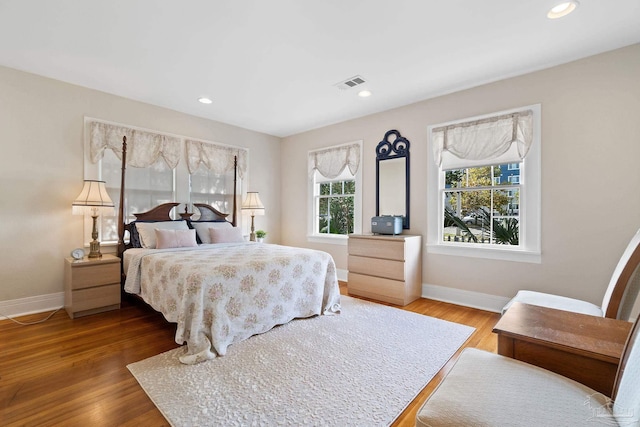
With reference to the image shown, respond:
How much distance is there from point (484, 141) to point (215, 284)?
10.6 feet

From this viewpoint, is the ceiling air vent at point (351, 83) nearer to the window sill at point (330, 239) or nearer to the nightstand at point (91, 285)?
the window sill at point (330, 239)

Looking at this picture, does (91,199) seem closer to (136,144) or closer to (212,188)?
(136,144)

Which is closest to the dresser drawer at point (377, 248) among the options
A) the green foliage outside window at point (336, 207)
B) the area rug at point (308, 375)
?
the green foliage outside window at point (336, 207)

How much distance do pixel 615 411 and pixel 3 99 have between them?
5053mm

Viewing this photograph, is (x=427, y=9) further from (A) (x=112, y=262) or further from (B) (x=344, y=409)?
(A) (x=112, y=262)

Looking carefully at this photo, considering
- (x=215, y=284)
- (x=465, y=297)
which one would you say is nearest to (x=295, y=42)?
(x=215, y=284)

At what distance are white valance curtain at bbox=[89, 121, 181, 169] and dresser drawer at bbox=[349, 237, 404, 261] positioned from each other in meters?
2.86

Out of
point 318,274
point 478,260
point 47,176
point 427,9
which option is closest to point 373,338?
point 318,274

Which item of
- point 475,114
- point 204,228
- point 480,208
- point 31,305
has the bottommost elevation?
point 31,305

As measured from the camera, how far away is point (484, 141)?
3.33 m

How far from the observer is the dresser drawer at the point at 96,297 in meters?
3.00

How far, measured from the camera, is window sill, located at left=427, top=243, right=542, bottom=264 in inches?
121

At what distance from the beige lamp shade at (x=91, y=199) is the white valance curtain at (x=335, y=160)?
305cm

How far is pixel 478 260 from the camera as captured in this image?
343cm
